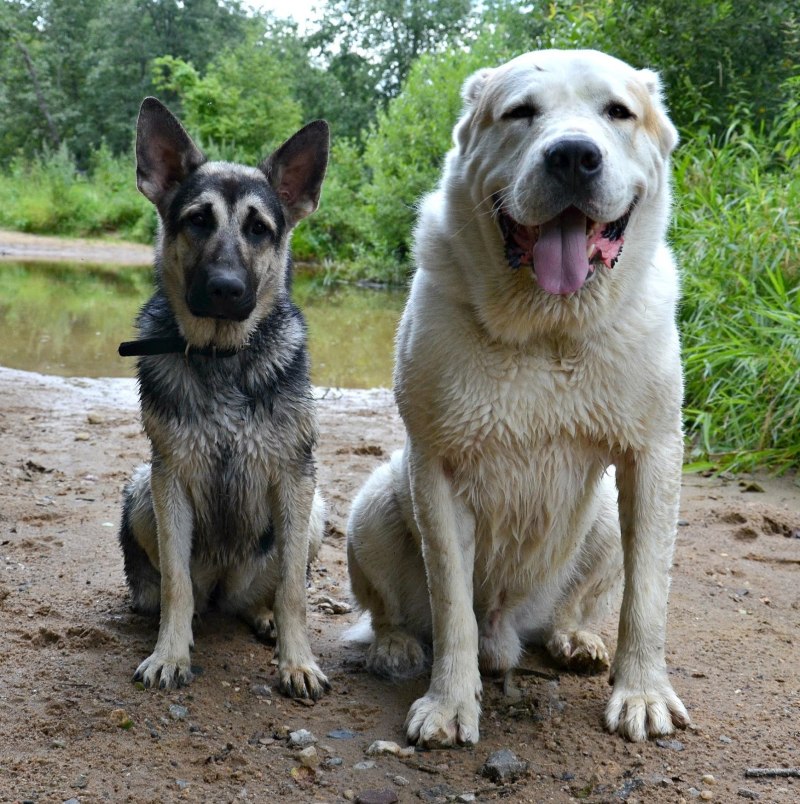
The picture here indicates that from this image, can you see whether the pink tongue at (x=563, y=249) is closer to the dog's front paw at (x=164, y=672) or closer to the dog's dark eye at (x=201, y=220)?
the dog's dark eye at (x=201, y=220)

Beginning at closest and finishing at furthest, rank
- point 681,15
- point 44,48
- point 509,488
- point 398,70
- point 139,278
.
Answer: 1. point 509,488
2. point 681,15
3. point 139,278
4. point 44,48
5. point 398,70

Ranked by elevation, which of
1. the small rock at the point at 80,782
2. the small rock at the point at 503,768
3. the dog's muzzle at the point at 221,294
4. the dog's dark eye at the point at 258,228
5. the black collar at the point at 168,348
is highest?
the dog's dark eye at the point at 258,228

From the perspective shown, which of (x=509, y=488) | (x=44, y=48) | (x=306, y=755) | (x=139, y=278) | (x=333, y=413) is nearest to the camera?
(x=306, y=755)

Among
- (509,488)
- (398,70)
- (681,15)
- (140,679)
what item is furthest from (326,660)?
(398,70)

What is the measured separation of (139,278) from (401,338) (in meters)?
14.1

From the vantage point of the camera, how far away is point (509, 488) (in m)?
3.04

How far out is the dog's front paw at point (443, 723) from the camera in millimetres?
2834

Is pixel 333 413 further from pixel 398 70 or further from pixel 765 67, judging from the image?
pixel 398 70

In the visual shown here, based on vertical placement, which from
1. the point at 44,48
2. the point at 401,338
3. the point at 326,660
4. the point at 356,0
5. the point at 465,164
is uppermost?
the point at 356,0

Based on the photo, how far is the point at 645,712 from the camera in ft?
9.46

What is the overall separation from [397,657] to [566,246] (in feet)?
5.12

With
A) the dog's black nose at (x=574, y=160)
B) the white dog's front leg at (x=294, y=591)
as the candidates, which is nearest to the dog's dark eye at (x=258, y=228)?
the white dog's front leg at (x=294, y=591)

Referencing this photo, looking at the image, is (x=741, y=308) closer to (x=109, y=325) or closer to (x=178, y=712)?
(x=178, y=712)

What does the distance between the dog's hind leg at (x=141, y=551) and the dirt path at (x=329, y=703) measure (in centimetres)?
10
